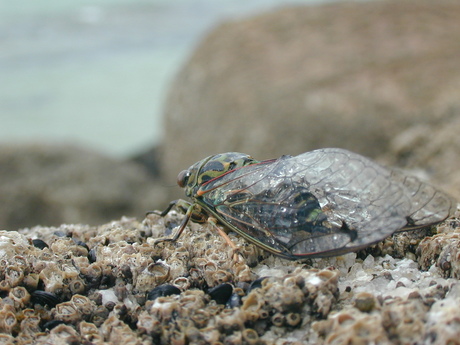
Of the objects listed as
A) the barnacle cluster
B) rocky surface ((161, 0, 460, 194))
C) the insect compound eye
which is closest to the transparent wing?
the barnacle cluster

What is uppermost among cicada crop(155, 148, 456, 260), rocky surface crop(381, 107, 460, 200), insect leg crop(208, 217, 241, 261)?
cicada crop(155, 148, 456, 260)

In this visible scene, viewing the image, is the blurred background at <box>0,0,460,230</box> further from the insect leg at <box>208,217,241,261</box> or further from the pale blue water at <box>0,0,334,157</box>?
the insect leg at <box>208,217,241,261</box>

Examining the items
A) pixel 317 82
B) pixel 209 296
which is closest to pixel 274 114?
pixel 317 82

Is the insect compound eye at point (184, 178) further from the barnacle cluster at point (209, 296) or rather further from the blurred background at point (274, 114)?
the blurred background at point (274, 114)

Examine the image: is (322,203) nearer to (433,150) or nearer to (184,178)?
(184,178)

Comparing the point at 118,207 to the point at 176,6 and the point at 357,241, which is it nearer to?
the point at 357,241

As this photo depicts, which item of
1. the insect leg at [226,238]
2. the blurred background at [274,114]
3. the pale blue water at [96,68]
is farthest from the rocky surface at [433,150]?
the pale blue water at [96,68]
